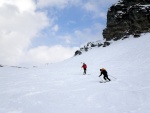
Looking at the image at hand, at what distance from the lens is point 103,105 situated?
12672mm

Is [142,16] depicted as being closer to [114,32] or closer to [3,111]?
[114,32]

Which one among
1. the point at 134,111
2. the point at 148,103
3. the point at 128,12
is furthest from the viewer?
the point at 128,12

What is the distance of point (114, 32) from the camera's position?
90.7m

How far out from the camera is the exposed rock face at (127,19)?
274 feet

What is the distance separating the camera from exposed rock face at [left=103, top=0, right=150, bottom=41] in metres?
83.6

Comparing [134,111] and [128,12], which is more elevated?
[128,12]

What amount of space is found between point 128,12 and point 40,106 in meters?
86.4

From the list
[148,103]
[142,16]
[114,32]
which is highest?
[142,16]

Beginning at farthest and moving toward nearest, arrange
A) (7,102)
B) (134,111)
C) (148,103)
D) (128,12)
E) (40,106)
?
1. (128,12)
2. (7,102)
3. (40,106)
4. (148,103)
5. (134,111)

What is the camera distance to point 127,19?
91375mm

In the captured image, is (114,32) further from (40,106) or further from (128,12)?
(40,106)

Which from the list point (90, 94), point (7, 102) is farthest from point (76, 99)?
point (7, 102)

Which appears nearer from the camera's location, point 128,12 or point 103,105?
point 103,105

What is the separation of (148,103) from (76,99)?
4.65 m
